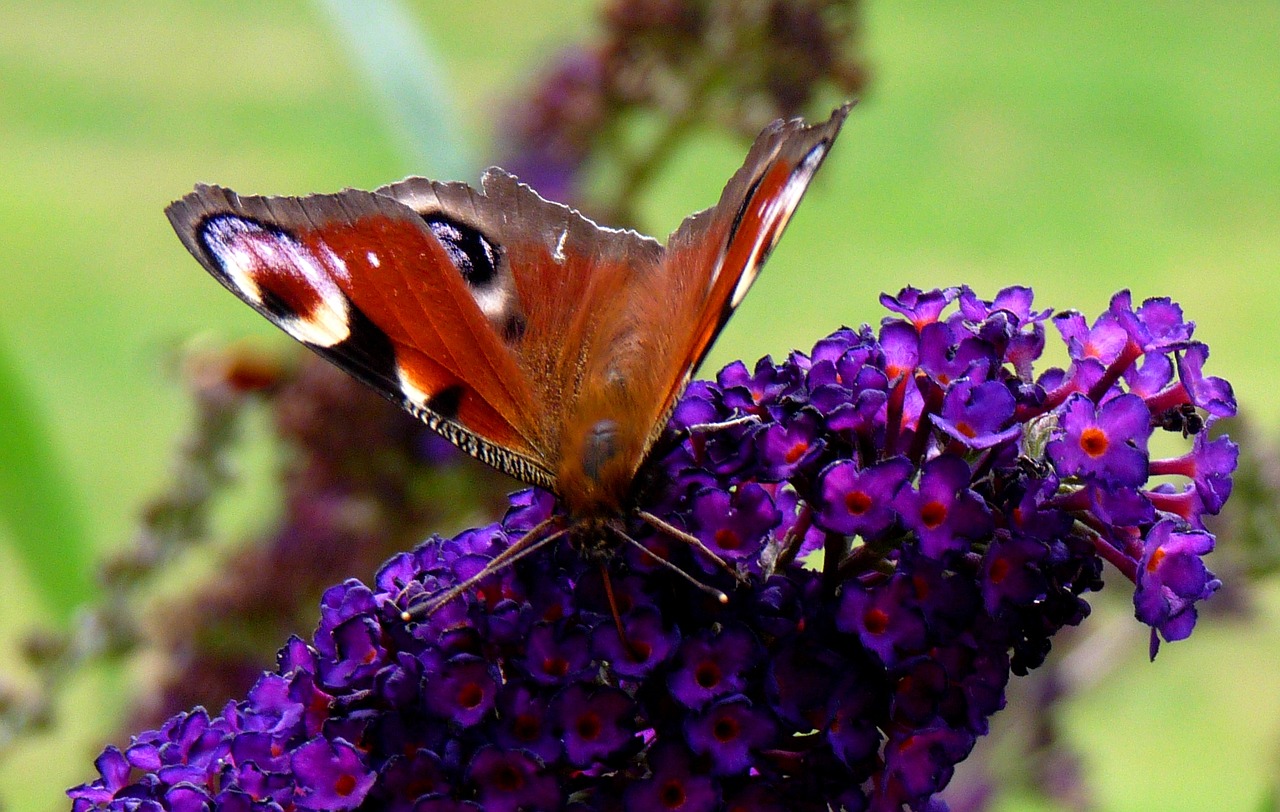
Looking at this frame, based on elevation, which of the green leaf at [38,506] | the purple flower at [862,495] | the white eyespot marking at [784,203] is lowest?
the purple flower at [862,495]

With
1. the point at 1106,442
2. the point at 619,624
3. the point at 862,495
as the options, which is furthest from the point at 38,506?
the point at 1106,442

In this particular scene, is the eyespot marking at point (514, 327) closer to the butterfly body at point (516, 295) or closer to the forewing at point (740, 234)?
the butterfly body at point (516, 295)

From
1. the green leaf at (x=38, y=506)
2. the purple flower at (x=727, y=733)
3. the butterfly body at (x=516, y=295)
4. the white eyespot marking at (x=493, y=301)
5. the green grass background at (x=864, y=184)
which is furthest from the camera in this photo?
the green grass background at (x=864, y=184)

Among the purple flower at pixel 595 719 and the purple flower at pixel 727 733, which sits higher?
the purple flower at pixel 595 719

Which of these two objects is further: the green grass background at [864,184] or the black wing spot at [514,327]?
the green grass background at [864,184]

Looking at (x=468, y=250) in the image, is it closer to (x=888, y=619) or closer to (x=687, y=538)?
(x=687, y=538)

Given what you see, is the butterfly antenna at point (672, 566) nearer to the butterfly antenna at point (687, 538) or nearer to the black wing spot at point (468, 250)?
the butterfly antenna at point (687, 538)

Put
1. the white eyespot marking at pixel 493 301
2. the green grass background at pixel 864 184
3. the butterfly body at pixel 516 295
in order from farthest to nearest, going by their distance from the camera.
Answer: the green grass background at pixel 864 184
the white eyespot marking at pixel 493 301
the butterfly body at pixel 516 295

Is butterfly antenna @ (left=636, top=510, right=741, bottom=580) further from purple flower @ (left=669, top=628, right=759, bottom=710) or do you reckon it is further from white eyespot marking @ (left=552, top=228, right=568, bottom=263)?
white eyespot marking @ (left=552, top=228, right=568, bottom=263)

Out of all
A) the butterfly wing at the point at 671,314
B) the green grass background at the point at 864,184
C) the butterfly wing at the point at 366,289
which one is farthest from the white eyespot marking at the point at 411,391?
the green grass background at the point at 864,184
